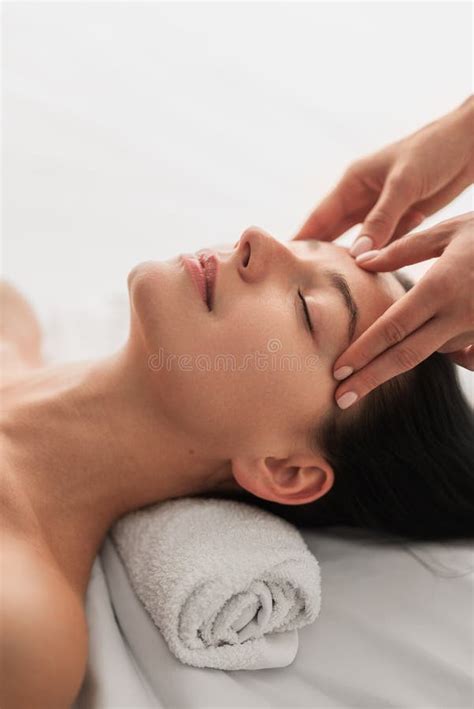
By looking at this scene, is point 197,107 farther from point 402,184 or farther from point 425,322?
point 425,322

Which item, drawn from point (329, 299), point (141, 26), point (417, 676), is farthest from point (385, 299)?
point (141, 26)

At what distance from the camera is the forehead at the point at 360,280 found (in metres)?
1.33

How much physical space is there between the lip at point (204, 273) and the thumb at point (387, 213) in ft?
1.20

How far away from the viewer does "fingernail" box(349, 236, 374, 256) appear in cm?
143

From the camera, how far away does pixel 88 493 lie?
1409mm

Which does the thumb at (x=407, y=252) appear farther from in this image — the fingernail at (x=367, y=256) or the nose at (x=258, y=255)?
the nose at (x=258, y=255)

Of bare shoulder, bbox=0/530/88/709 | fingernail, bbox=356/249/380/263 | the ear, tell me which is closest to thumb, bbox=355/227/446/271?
fingernail, bbox=356/249/380/263

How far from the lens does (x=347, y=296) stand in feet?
4.32

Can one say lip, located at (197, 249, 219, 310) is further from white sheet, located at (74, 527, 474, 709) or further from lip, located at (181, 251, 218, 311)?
white sheet, located at (74, 527, 474, 709)

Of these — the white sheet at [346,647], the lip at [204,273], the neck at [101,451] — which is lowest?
the white sheet at [346,647]

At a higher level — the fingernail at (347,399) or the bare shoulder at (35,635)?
the fingernail at (347,399)

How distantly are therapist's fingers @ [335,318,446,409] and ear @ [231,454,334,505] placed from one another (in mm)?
192

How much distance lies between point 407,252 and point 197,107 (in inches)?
51.0

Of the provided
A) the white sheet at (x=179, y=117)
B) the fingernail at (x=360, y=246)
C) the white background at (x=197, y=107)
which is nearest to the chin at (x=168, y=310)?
the fingernail at (x=360, y=246)
